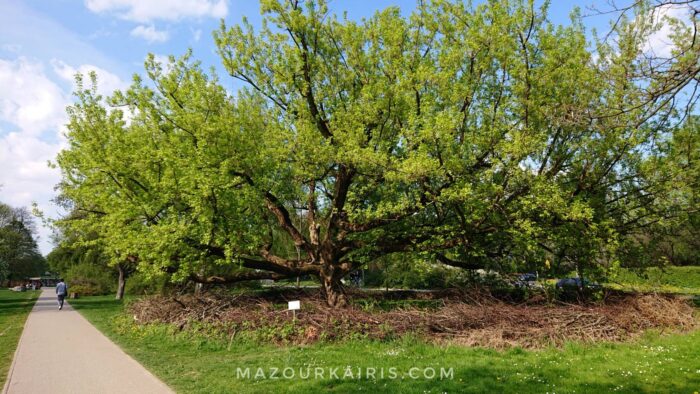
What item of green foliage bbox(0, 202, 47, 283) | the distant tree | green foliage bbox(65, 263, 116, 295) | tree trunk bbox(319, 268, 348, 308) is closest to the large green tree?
tree trunk bbox(319, 268, 348, 308)

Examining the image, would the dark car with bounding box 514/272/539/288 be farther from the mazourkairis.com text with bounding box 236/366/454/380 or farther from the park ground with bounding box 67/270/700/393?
the mazourkairis.com text with bounding box 236/366/454/380

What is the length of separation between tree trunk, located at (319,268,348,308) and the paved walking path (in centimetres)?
652

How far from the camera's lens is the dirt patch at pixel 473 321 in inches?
430

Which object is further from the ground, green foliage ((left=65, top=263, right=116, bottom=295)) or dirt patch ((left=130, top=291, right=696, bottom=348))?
green foliage ((left=65, top=263, right=116, bottom=295))

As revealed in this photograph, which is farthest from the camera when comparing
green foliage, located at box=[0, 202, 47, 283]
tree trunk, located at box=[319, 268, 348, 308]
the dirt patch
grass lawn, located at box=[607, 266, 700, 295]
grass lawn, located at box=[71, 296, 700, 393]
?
green foliage, located at box=[0, 202, 47, 283]

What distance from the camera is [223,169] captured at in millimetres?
13375

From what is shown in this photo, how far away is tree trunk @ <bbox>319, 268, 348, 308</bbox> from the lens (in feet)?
49.8

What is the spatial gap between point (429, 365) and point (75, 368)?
7124 millimetres

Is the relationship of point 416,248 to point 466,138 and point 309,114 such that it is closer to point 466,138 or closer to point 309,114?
point 466,138

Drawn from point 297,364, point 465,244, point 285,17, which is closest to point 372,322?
point 297,364

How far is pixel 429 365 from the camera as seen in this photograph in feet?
28.1

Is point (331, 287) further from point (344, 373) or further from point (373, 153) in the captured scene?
point (344, 373)

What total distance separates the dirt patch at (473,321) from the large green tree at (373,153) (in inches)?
68.6

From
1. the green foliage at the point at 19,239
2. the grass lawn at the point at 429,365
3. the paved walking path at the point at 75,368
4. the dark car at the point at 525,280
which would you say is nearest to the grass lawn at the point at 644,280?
the dark car at the point at 525,280
